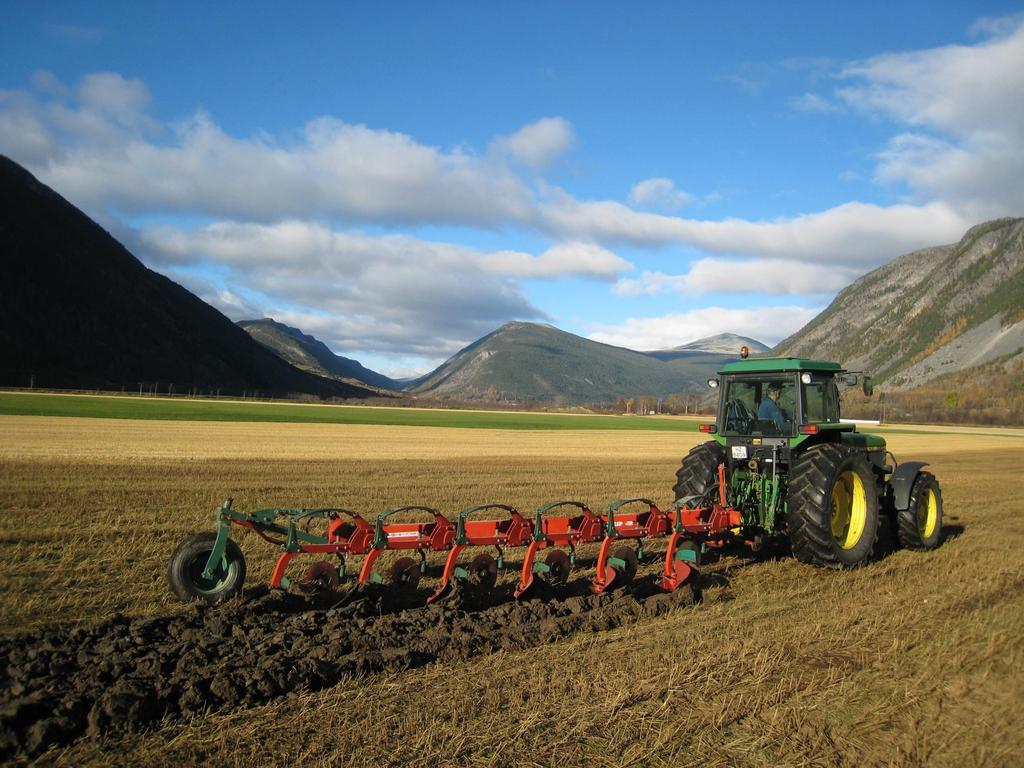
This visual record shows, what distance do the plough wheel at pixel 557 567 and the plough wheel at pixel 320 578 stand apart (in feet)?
6.53

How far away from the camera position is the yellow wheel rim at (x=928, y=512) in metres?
9.59

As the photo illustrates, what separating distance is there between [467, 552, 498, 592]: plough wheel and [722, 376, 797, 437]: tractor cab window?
12.2ft

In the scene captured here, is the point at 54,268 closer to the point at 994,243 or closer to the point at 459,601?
the point at 459,601

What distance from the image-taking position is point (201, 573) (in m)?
6.15

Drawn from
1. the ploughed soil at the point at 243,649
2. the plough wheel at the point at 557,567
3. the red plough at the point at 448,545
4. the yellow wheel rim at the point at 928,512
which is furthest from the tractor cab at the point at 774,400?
the plough wheel at the point at 557,567

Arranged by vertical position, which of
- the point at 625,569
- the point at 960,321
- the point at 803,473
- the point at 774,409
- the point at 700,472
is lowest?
the point at 625,569

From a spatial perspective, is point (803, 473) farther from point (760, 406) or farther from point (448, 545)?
point (448, 545)

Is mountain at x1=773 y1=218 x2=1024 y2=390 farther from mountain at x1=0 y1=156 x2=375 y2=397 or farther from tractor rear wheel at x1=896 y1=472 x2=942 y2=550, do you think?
tractor rear wheel at x1=896 y1=472 x2=942 y2=550

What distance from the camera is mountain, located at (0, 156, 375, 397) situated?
277 feet

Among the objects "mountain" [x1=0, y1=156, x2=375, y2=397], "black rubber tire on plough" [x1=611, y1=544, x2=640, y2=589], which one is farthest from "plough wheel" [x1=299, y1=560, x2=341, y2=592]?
"mountain" [x1=0, y1=156, x2=375, y2=397]

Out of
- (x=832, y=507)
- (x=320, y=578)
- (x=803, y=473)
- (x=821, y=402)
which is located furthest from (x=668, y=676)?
(x=821, y=402)

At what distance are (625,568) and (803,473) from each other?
2.18m

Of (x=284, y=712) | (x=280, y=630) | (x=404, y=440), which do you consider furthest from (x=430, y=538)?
(x=404, y=440)

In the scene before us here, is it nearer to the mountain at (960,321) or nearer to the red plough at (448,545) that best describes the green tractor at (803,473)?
the red plough at (448,545)
